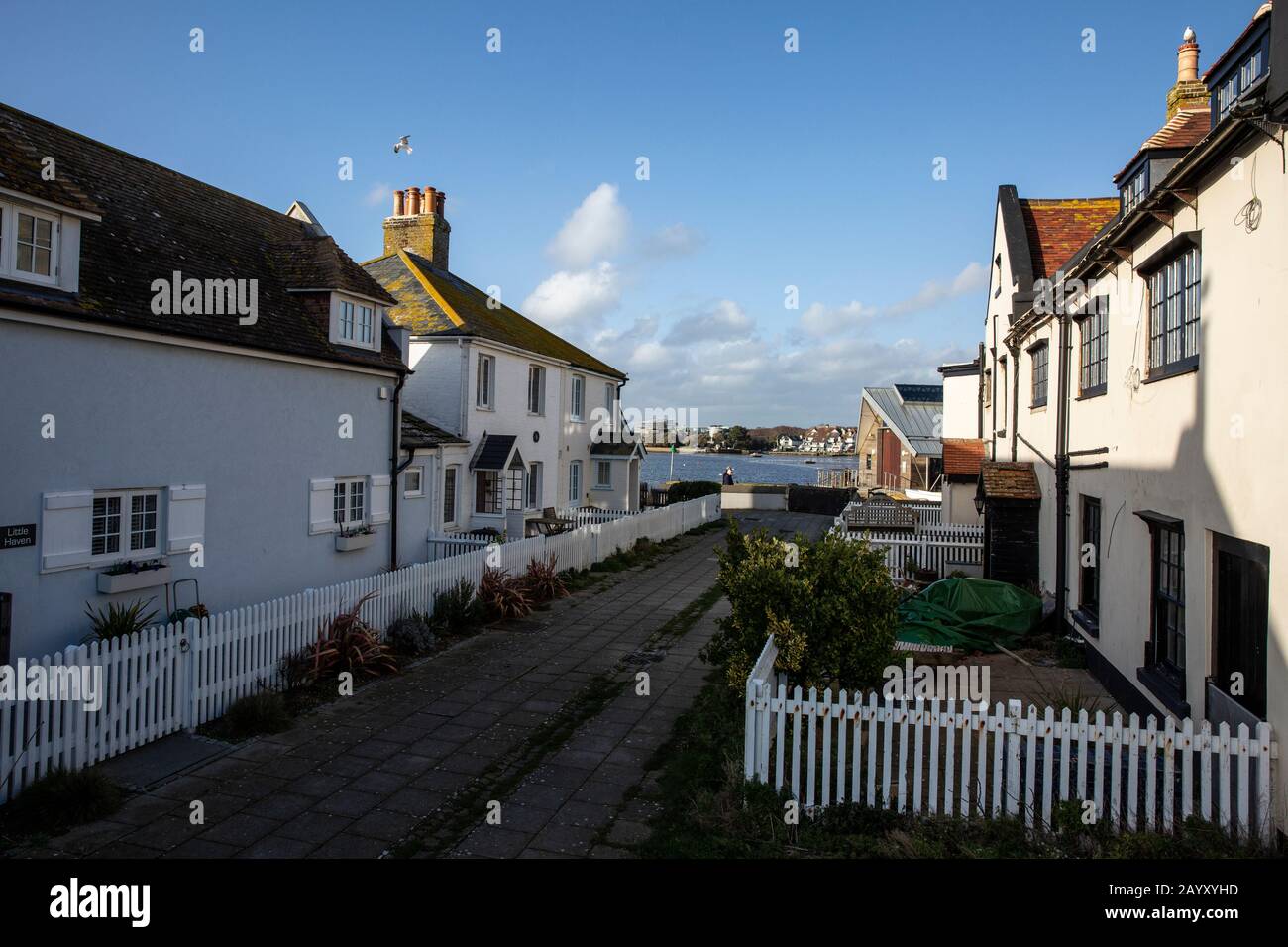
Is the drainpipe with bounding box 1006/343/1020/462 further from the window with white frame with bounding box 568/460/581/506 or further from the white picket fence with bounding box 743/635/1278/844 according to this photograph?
the window with white frame with bounding box 568/460/581/506

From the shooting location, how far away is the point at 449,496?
22.6m

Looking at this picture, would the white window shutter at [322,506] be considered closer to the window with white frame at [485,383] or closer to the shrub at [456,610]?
the shrub at [456,610]

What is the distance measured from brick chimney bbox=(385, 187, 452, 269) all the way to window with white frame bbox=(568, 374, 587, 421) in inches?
244

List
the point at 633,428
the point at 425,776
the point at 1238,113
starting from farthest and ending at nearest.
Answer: the point at 633,428 < the point at 425,776 < the point at 1238,113

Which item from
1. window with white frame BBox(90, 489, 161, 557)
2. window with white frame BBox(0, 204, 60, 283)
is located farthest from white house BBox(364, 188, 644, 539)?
window with white frame BBox(0, 204, 60, 283)

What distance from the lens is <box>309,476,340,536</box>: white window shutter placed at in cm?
1450

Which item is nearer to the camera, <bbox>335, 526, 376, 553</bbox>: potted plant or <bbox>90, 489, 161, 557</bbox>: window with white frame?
<bbox>90, 489, 161, 557</bbox>: window with white frame

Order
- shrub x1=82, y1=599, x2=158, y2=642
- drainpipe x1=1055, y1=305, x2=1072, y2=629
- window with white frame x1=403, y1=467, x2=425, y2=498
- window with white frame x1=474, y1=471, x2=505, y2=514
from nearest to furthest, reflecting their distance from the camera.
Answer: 1. shrub x1=82, y1=599, x2=158, y2=642
2. drainpipe x1=1055, y1=305, x2=1072, y2=629
3. window with white frame x1=403, y1=467, x2=425, y2=498
4. window with white frame x1=474, y1=471, x2=505, y2=514

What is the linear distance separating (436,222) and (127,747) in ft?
73.5

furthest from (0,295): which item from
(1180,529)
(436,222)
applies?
(436,222)

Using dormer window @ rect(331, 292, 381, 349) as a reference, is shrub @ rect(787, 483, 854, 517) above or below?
below
